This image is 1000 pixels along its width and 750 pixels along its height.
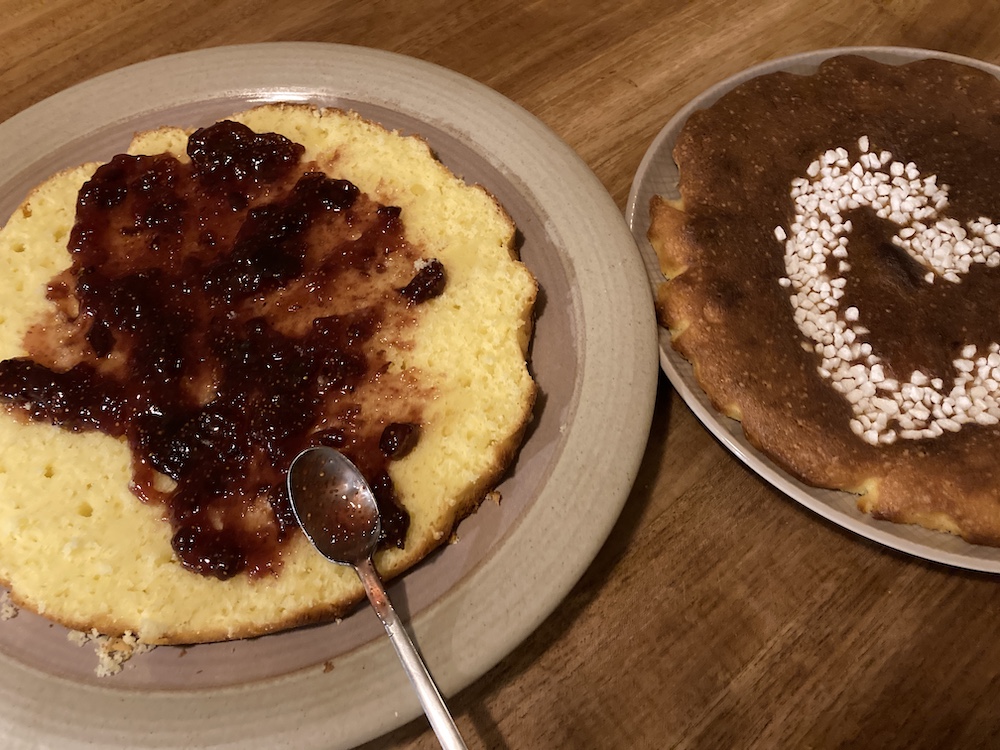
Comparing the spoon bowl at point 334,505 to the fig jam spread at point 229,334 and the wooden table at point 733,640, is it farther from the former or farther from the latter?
the wooden table at point 733,640

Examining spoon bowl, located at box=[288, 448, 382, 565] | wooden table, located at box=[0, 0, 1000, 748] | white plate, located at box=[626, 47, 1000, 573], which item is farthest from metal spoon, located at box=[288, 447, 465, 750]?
white plate, located at box=[626, 47, 1000, 573]

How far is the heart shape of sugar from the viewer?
2.15 metres

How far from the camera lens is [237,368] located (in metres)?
2.04

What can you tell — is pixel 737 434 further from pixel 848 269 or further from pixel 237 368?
pixel 237 368

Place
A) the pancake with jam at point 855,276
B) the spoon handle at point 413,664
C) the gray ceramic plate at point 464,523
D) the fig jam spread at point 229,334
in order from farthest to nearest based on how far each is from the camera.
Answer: the pancake with jam at point 855,276
the fig jam spread at point 229,334
the gray ceramic plate at point 464,523
the spoon handle at point 413,664

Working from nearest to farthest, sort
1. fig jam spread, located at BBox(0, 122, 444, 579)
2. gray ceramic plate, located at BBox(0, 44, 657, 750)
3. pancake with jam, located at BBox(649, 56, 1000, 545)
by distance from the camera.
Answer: gray ceramic plate, located at BBox(0, 44, 657, 750)
fig jam spread, located at BBox(0, 122, 444, 579)
pancake with jam, located at BBox(649, 56, 1000, 545)

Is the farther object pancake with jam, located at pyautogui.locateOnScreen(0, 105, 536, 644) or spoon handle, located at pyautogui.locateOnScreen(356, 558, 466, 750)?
pancake with jam, located at pyautogui.locateOnScreen(0, 105, 536, 644)

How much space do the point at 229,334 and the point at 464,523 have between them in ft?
3.10

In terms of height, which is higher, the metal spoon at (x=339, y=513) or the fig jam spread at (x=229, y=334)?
the fig jam spread at (x=229, y=334)

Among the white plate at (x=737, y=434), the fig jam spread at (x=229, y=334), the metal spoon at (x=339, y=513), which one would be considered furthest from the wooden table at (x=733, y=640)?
the fig jam spread at (x=229, y=334)

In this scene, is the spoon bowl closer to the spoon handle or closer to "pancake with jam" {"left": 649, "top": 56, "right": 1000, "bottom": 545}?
the spoon handle

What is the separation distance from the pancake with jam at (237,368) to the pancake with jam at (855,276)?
71cm

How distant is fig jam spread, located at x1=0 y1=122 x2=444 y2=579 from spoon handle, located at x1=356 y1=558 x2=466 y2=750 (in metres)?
0.14

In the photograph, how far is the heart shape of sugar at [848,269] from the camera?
215 cm
